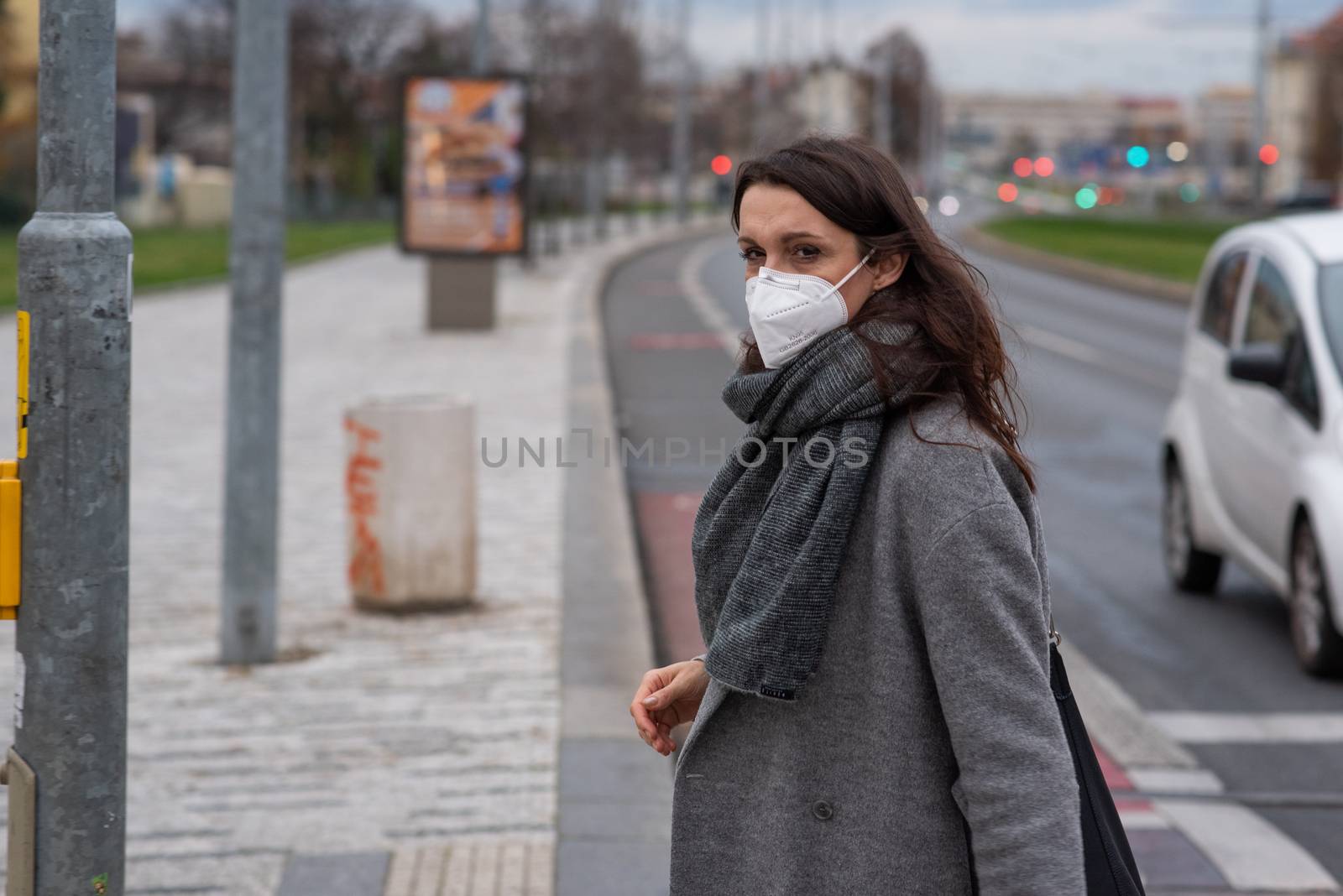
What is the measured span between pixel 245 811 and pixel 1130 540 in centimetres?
631

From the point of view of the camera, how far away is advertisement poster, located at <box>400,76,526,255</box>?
797 inches

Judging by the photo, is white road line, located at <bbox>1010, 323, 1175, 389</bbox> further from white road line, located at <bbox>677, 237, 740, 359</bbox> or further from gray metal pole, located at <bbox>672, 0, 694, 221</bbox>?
gray metal pole, located at <bbox>672, 0, 694, 221</bbox>

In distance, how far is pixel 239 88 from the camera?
262 inches

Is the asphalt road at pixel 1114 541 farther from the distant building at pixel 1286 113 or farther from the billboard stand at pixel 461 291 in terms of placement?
the distant building at pixel 1286 113

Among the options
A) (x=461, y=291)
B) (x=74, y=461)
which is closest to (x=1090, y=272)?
(x=461, y=291)

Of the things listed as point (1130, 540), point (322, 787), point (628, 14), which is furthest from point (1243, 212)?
point (322, 787)

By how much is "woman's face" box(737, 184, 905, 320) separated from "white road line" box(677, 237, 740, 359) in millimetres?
11466

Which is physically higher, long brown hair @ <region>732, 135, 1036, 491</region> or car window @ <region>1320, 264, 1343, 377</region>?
long brown hair @ <region>732, 135, 1036, 491</region>

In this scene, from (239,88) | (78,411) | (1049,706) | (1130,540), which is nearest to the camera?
(1049,706)

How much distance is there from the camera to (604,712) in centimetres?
605

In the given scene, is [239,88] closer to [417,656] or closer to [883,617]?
[417,656]

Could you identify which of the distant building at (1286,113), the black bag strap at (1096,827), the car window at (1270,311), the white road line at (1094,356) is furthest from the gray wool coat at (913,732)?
the distant building at (1286,113)

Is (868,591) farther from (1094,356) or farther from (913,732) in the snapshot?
(1094,356)

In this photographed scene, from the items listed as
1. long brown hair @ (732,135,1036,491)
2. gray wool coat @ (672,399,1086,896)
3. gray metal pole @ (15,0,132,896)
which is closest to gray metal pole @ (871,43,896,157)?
gray metal pole @ (15,0,132,896)
